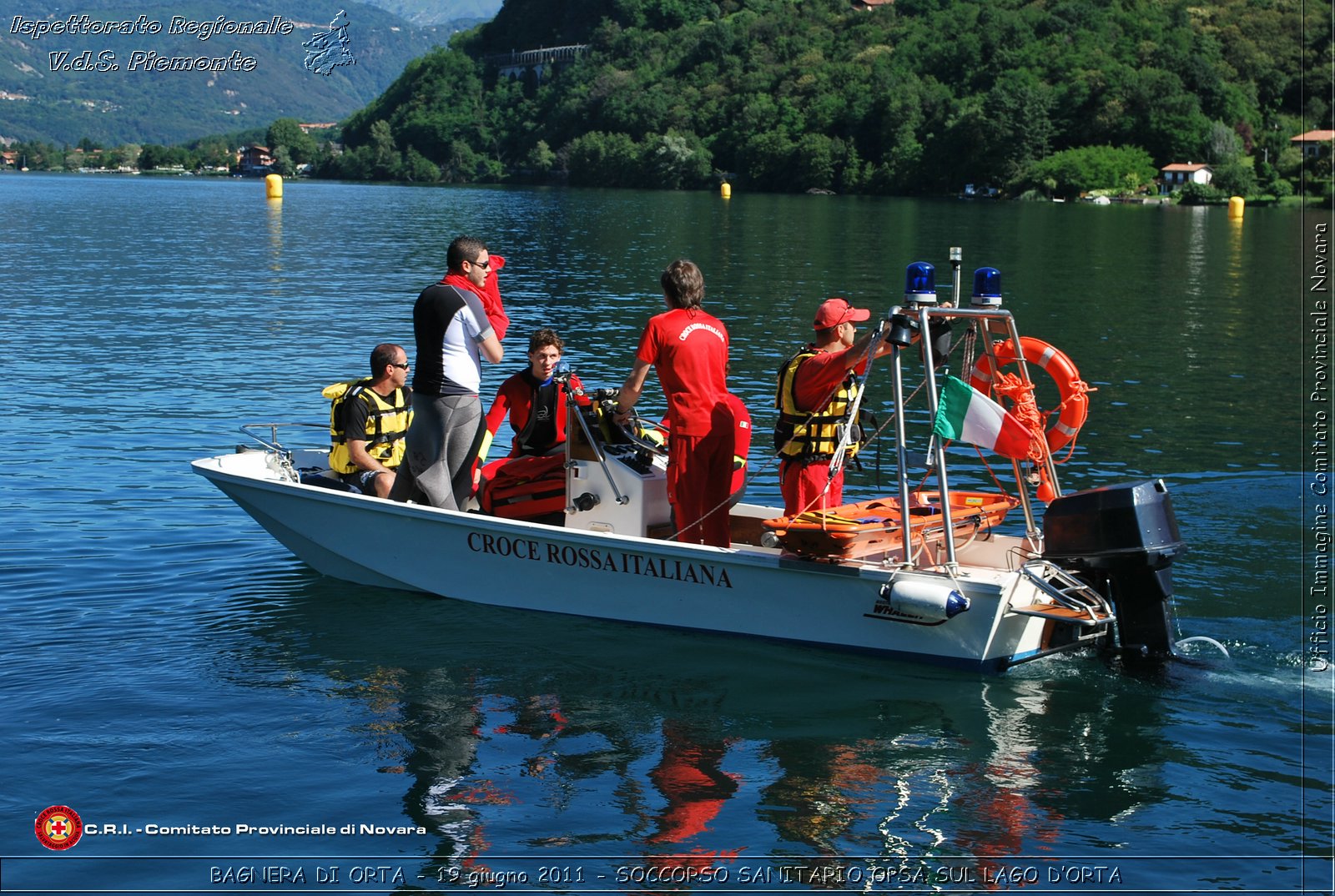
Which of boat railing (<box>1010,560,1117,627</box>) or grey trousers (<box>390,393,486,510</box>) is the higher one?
grey trousers (<box>390,393,486,510</box>)

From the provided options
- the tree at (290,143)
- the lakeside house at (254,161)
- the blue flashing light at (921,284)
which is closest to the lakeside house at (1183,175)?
the blue flashing light at (921,284)

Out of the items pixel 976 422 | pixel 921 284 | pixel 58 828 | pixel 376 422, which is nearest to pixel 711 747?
pixel 976 422

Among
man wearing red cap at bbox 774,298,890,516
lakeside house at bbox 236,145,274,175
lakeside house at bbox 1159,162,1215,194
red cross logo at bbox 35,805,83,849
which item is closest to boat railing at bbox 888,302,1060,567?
man wearing red cap at bbox 774,298,890,516

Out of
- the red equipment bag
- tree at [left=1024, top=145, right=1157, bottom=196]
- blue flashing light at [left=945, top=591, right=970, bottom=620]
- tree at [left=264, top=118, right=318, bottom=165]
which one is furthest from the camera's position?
tree at [left=264, top=118, right=318, bottom=165]

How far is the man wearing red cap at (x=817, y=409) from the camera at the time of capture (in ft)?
26.4

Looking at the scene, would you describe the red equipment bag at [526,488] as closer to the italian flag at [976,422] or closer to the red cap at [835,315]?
the red cap at [835,315]

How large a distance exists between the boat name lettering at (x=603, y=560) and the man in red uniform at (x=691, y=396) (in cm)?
23

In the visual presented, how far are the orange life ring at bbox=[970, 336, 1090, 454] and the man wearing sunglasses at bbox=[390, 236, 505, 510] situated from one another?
304 centimetres

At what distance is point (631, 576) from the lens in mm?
8875

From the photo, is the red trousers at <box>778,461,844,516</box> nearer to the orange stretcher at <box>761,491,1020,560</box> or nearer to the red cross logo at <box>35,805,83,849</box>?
the orange stretcher at <box>761,491,1020,560</box>

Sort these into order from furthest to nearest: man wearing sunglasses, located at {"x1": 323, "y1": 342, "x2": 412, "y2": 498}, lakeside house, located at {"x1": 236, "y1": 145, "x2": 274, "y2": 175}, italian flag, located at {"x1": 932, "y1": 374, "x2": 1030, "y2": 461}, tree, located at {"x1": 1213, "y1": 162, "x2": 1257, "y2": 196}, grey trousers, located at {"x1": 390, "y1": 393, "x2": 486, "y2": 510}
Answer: lakeside house, located at {"x1": 236, "y1": 145, "x2": 274, "y2": 175}, tree, located at {"x1": 1213, "y1": 162, "x2": 1257, "y2": 196}, man wearing sunglasses, located at {"x1": 323, "y1": 342, "x2": 412, "y2": 498}, grey trousers, located at {"x1": 390, "y1": 393, "x2": 486, "y2": 510}, italian flag, located at {"x1": 932, "y1": 374, "x2": 1030, "y2": 461}

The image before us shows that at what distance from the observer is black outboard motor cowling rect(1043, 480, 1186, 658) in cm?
743

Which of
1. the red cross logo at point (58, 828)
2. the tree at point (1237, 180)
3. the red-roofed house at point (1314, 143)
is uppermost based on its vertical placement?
the red-roofed house at point (1314, 143)

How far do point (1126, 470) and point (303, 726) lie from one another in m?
8.74
